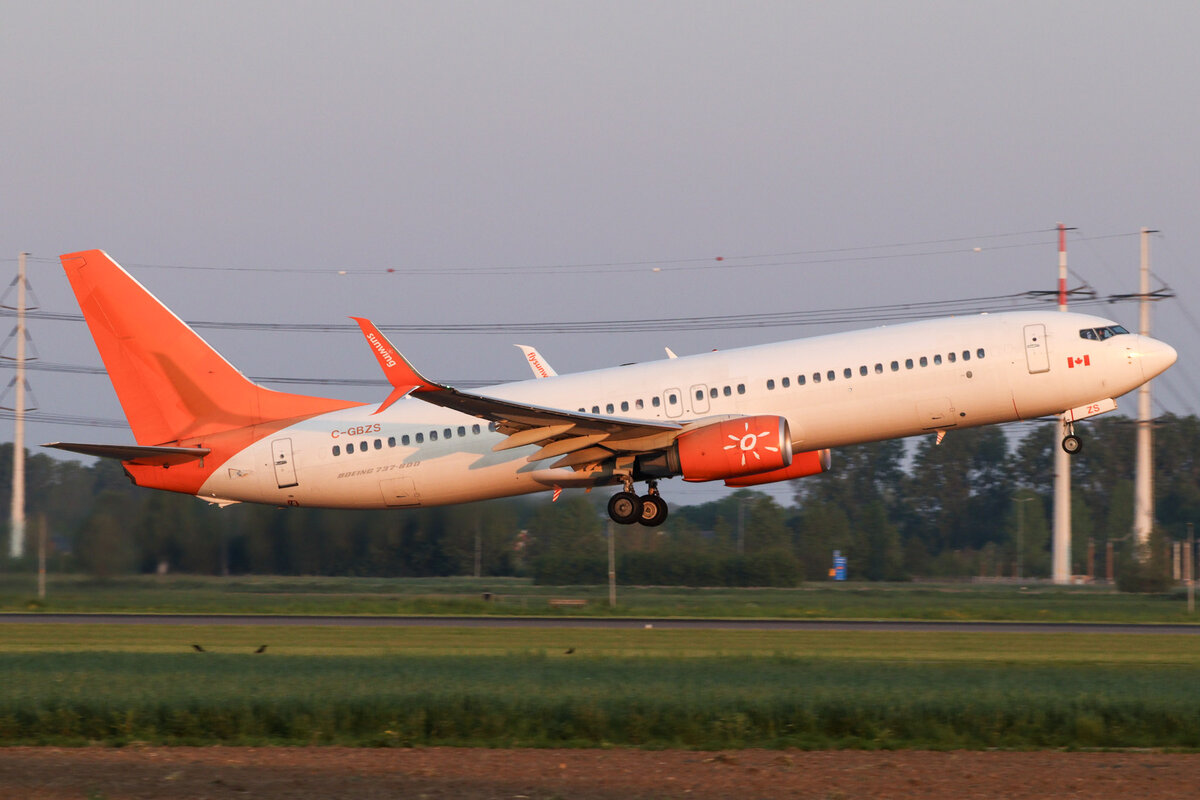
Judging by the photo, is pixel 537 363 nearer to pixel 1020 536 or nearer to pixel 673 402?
pixel 673 402

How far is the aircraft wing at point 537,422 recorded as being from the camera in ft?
93.6

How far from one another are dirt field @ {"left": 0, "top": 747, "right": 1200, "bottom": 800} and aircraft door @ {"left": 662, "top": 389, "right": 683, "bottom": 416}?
569 inches

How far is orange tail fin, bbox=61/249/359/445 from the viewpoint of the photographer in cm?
3588

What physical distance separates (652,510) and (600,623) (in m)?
6.04

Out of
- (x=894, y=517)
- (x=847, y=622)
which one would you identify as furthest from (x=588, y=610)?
(x=894, y=517)

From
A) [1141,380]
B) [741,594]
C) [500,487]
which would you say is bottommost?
[741,594]

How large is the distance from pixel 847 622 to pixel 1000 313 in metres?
12.0

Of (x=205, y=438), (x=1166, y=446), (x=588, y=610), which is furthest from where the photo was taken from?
(x=1166, y=446)

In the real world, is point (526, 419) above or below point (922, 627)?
above

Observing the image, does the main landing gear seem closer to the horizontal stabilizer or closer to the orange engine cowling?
the orange engine cowling

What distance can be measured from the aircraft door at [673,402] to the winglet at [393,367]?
675 cm

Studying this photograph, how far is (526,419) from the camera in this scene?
3136cm

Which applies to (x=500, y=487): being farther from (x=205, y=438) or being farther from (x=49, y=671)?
(x=49, y=671)

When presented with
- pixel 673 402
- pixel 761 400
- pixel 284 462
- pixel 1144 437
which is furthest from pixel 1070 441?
pixel 1144 437
